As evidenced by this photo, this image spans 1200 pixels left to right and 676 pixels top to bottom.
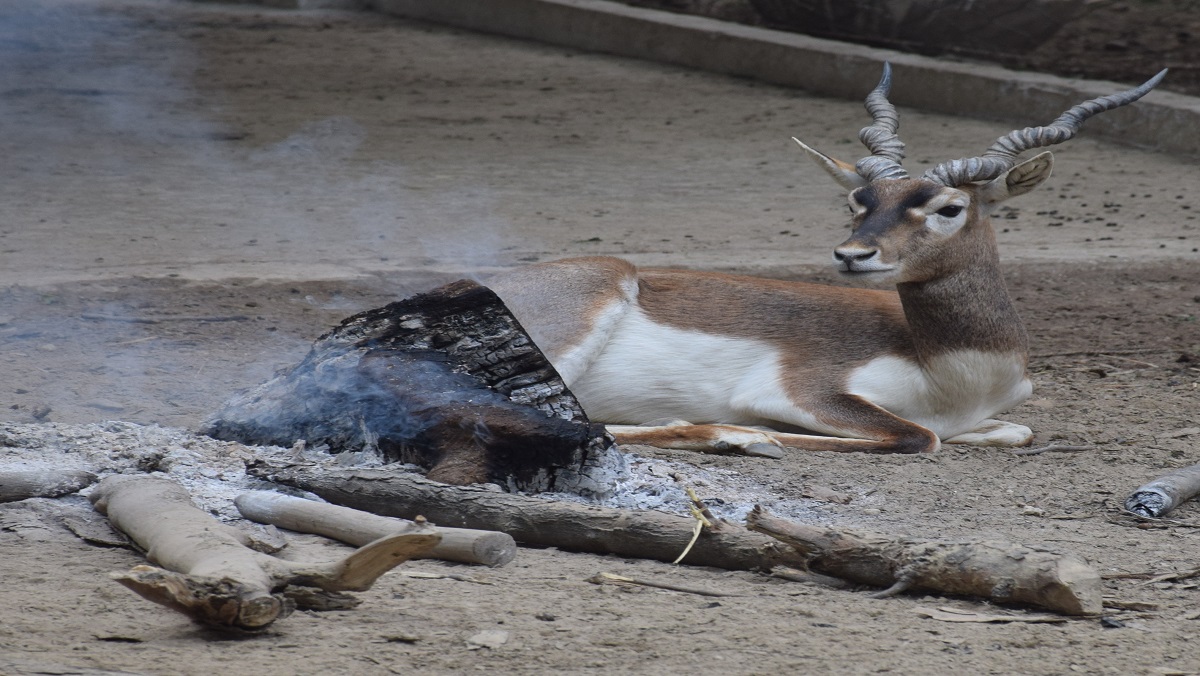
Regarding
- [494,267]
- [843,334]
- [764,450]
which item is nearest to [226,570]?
[764,450]

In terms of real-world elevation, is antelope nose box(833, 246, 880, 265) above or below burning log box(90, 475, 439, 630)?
above

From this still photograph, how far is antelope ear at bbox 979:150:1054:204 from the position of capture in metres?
5.23

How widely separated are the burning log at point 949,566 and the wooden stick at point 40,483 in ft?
6.04

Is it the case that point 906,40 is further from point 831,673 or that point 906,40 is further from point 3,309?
point 831,673

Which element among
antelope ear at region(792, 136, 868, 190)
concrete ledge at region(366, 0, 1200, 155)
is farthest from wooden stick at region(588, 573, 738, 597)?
concrete ledge at region(366, 0, 1200, 155)

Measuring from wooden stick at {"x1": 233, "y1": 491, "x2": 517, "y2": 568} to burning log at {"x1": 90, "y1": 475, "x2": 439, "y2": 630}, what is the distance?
0.82 feet

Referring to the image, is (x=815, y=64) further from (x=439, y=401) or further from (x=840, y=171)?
(x=439, y=401)

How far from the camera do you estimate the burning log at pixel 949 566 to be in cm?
322

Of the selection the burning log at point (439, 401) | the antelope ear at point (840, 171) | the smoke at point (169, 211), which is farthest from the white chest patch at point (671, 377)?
the smoke at point (169, 211)

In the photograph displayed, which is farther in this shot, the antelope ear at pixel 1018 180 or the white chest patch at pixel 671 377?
the white chest patch at pixel 671 377

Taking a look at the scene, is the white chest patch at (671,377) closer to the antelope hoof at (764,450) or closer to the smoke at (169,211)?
the antelope hoof at (764,450)

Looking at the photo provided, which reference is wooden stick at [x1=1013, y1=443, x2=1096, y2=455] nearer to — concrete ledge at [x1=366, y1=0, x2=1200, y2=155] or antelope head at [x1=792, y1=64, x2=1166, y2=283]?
antelope head at [x1=792, y1=64, x2=1166, y2=283]

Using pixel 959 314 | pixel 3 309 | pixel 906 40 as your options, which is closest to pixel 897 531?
pixel 959 314

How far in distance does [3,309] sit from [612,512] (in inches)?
144
